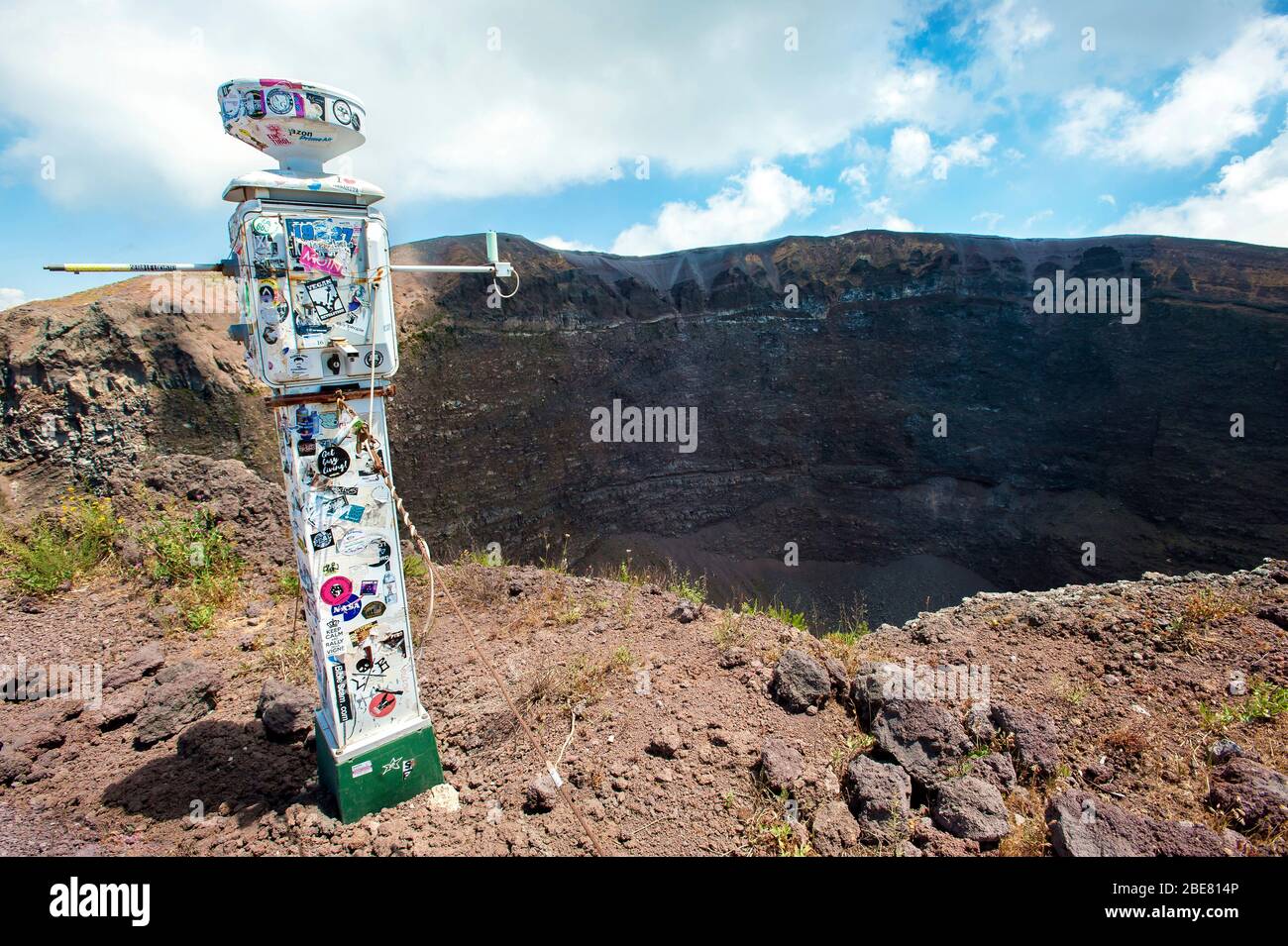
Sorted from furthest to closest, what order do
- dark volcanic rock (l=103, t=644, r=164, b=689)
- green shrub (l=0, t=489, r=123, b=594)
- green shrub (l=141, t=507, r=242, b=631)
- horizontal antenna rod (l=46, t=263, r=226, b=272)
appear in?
green shrub (l=0, t=489, r=123, b=594) < green shrub (l=141, t=507, r=242, b=631) < dark volcanic rock (l=103, t=644, r=164, b=689) < horizontal antenna rod (l=46, t=263, r=226, b=272)

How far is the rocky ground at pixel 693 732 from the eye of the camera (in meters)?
2.95

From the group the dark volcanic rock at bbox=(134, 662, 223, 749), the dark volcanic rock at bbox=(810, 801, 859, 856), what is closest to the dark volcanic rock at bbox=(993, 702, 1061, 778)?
the dark volcanic rock at bbox=(810, 801, 859, 856)

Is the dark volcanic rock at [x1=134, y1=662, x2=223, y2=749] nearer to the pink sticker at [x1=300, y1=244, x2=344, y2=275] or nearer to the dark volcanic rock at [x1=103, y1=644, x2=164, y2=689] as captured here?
the dark volcanic rock at [x1=103, y1=644, x2=164, y2=689]

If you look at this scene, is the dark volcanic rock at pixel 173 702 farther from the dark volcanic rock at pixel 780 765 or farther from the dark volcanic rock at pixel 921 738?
the dark volcanic rock at pixel 921 738

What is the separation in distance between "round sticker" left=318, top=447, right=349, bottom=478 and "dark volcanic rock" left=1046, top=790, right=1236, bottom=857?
375 cm

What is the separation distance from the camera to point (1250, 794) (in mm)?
3006

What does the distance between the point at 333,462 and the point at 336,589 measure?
2.06 ft

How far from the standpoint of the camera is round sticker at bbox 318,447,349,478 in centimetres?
292

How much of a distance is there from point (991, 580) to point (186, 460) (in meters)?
17.9

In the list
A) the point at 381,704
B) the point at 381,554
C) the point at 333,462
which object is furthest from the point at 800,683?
the point at 333,462

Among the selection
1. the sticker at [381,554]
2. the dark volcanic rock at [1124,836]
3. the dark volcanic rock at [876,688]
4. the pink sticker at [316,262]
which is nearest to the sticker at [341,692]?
the sticker at [381,554]

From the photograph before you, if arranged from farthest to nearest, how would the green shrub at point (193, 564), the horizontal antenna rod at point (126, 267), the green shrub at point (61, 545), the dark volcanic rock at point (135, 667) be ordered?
the green shrub at point (61, 545)
the green shrub at point (193, 564)
the dark volcanic rock at point (135, 667)
the horizontal antenna rod at point (126, 267)

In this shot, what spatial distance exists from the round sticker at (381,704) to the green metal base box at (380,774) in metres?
0.15

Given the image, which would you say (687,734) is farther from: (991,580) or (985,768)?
(991,580)
